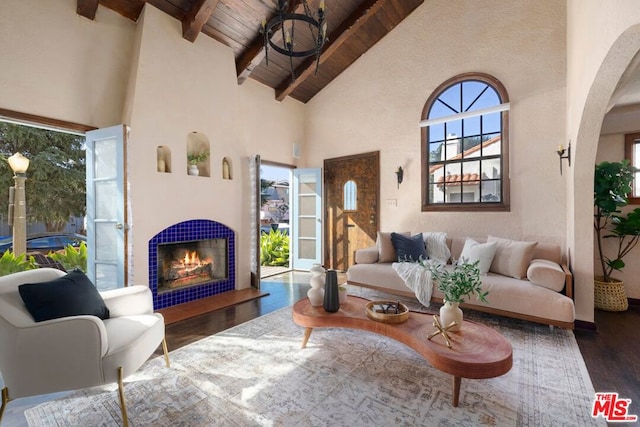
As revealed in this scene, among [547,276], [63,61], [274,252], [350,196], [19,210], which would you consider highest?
[63,61]

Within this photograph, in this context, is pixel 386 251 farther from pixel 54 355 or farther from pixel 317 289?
pixel 54 355

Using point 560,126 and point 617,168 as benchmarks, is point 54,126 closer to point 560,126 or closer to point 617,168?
point 560,126

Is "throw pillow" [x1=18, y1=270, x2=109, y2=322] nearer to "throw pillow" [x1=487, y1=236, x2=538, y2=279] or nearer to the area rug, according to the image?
the area rug

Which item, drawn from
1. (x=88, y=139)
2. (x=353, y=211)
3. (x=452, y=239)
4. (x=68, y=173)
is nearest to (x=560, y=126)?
(x=452, y=239)

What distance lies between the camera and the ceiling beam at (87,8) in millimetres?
3096

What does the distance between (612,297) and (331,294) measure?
3.37 meters

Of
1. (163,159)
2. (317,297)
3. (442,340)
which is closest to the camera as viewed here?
(442,340)

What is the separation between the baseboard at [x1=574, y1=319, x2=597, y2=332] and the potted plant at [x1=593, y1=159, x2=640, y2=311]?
794 millimetres

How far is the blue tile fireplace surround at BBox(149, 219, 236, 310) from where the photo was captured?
3510 millimetres

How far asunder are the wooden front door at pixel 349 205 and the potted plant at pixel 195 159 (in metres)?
2.41

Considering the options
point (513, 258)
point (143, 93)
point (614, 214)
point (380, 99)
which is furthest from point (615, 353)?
point (143, 93)

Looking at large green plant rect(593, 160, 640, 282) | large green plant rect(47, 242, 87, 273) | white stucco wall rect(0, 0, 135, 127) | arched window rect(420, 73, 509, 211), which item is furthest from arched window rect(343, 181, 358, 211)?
large green plant rect(47, 242, 87, 273)

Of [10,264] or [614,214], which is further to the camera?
[614,214]

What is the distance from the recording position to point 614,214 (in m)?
3.59
